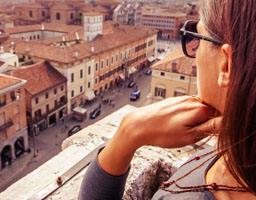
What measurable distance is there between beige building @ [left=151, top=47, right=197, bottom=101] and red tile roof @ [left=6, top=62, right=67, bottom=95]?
872cm

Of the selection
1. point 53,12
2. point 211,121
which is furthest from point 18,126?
point 53,12

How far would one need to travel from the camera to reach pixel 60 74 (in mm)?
25266

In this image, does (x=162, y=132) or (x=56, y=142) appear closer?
(x=162, y=132)

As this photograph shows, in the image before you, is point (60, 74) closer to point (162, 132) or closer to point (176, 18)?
point (162, 132)

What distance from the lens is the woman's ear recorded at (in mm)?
1082

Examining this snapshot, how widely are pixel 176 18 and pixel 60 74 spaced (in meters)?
43.5

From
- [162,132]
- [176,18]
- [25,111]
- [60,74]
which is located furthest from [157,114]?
[176,18]

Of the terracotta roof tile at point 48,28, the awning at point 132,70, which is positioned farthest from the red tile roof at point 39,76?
the terracotta roof tile at point 48,28

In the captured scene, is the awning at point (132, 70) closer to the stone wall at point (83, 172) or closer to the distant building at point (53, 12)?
the distant building at point (53, 12)

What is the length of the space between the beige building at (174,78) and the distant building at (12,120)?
9.01m

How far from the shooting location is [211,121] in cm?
123

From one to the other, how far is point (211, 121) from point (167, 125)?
0.68 ft

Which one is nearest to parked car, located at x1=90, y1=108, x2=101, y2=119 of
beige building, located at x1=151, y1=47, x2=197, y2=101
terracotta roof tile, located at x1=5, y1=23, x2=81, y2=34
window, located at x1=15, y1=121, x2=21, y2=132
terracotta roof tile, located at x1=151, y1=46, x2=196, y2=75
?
window, located at x1=15, y1=121, x2=21, y2=132

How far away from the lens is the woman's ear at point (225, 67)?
3.55ft
